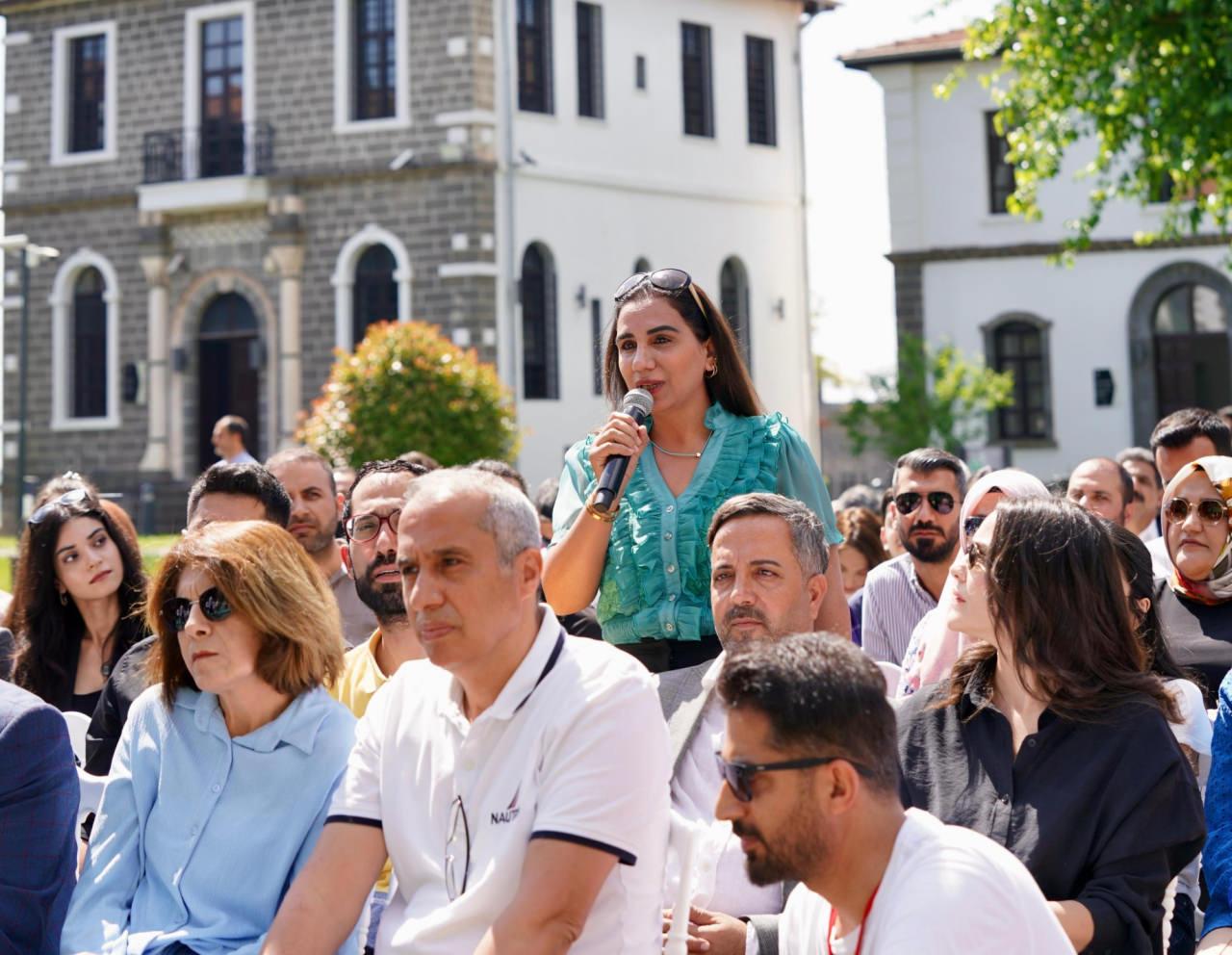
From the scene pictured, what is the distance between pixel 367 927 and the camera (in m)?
4.92

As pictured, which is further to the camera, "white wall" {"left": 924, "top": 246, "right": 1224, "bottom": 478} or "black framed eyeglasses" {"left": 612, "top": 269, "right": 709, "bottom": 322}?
"white wall" {"left": 924, "top": 246, "right": 1224, "bottom": 478}

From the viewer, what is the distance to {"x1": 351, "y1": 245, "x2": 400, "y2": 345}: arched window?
3081 cm

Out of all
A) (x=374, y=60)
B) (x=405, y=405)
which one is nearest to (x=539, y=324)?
(x=374, y=60)

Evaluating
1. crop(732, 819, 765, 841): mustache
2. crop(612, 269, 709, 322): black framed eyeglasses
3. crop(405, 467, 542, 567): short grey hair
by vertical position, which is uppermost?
crop(612, 269, 709, 322): black framed eyeglasses

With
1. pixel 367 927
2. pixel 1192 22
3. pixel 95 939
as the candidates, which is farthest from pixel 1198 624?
pixel 1192 22

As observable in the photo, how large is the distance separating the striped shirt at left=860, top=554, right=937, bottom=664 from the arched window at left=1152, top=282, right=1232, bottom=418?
25.8 meters

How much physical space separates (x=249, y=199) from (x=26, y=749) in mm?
27717

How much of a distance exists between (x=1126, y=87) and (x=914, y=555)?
1077cm

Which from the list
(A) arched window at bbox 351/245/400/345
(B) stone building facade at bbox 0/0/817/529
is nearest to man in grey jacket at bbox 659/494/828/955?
(B) stone building facade at bbox 0/0/817/529

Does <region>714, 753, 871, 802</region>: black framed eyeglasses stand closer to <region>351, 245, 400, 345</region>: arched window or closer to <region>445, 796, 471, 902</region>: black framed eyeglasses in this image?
<region>445, 796, 471, 902</region>: black framed eyeglasses

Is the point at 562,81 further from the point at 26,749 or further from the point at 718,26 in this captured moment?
the point at 26,749

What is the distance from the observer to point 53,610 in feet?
23.1

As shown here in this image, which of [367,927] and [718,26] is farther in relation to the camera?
[718,26]

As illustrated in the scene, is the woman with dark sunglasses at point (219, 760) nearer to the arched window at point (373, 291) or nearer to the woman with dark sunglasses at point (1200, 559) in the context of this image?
the woman with dark sunglasses at point (1200, 559)
